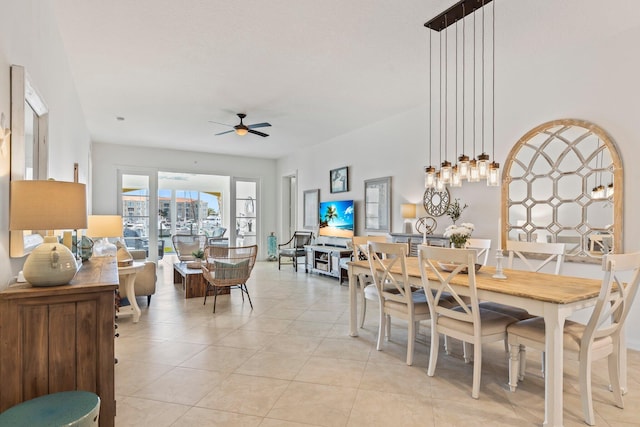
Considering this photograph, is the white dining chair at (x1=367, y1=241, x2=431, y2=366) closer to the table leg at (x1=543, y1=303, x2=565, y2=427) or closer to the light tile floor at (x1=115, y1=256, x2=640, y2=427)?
the light tile floor at (x1=115, y1=256, x2=640, y2=427)

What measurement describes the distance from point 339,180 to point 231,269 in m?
3.38

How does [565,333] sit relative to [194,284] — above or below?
above

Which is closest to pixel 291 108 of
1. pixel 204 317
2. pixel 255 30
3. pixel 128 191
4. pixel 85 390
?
pixel 255 30

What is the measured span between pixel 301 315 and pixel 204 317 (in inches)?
46.1

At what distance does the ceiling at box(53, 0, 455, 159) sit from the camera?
9.50ft

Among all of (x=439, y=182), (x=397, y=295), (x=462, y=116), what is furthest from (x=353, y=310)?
(x=462, y=116)

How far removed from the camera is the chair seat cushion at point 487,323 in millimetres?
2459

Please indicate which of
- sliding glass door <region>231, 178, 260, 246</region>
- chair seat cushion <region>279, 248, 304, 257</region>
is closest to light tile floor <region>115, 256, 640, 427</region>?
chair seat cushion <region>279, 248, 304, 257</region>

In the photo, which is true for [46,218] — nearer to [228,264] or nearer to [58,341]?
[58,341]

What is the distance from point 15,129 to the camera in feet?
5.97

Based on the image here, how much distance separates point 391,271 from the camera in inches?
123

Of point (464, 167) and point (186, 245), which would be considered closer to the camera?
point (464, 167)

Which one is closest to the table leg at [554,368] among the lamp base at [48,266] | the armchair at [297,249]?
the lamp base at [48,266]

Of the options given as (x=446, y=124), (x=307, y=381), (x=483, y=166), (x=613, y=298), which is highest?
(x=446, y=124)
